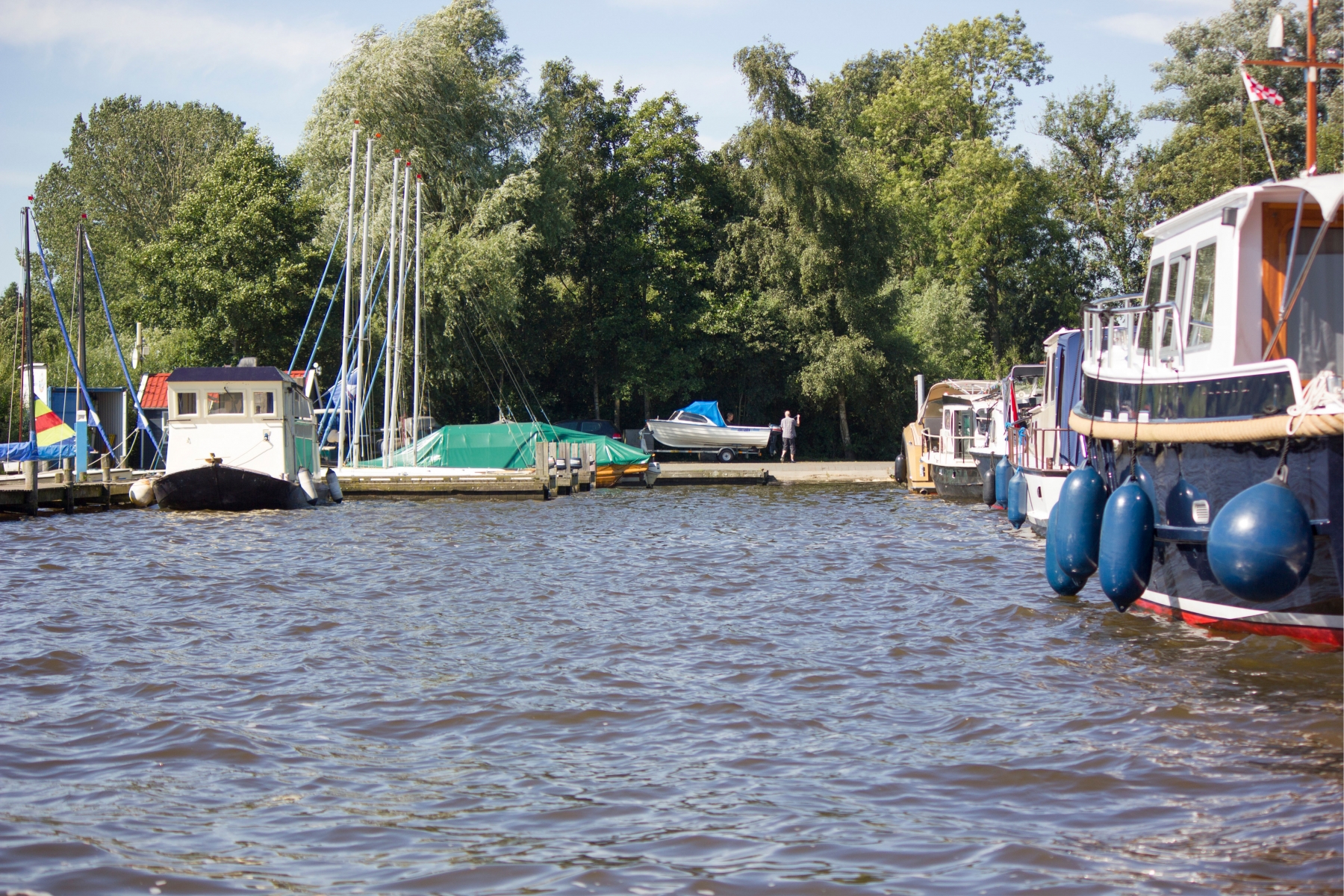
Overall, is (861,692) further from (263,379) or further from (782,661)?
(263,379)

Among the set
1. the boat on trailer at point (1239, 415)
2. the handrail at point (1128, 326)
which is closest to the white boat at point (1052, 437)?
the handrail at point (1128, 326)

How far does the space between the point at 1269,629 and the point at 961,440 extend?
810 inches

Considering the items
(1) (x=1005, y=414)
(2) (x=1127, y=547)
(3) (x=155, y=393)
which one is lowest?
(2) (x=1127, y=547)

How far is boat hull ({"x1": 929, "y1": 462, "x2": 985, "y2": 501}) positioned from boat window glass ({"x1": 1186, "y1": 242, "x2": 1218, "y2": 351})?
16.9m

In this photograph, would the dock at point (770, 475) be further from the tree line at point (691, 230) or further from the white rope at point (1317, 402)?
the white rope at point (1317, 402)

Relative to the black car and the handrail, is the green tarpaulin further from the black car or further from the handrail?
the handrail

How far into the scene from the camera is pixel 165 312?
44.1 metres

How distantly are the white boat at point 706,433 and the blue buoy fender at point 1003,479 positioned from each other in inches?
670

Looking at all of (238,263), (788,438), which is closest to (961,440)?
(788,438)

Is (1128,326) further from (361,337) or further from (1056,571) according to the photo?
(361,337)

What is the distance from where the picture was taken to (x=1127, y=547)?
35.0 ft

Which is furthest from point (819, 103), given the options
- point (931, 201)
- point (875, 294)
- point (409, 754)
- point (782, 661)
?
point (409, 754)

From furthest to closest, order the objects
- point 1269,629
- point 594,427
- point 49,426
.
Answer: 1. point 594,427
2. point 49,426
3. point 1269,629

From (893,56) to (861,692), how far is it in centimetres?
5909
